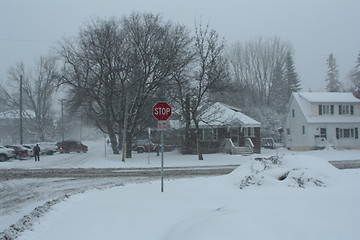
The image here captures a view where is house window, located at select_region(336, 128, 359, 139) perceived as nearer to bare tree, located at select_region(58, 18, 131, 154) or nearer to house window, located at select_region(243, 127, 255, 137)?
house window, located at select_region(243, 127, 255, 137)

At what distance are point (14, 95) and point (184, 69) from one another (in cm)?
5404

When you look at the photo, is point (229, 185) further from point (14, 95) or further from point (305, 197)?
point (14, 95)

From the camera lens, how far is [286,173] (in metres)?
12.9

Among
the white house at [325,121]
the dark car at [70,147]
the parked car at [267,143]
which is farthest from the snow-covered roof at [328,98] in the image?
the dark car at [70,147]

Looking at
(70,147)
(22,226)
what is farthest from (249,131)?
(22,226)

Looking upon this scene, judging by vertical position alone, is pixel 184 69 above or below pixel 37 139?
above

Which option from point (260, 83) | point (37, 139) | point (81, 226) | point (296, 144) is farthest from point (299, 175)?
point (37, 139)

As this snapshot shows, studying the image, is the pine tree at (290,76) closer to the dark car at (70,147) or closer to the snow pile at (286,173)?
the dark car at (70,147)

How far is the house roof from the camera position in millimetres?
47719

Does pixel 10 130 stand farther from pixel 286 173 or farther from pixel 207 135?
pixel 286 173

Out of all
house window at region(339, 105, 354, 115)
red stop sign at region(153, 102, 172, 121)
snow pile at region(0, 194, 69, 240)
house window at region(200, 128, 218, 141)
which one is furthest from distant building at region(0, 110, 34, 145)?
snow pile at region(0, 194, 69, 240)

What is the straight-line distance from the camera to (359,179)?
1273 cm

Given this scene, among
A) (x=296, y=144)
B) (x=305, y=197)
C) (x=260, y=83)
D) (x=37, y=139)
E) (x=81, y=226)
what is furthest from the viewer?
(x=37, y=139)

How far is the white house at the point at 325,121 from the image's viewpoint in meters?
47.4
